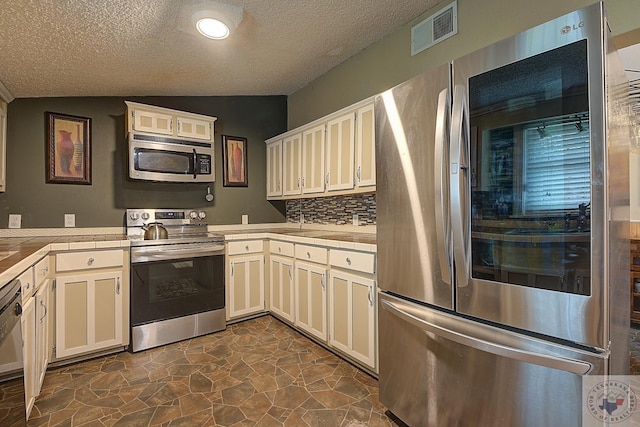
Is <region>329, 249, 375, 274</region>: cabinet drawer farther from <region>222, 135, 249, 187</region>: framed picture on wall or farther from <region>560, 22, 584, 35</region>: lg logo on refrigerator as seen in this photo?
<region>222, 135, 249, 187</region>: framed picture on wall

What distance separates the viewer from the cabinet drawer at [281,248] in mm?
2954

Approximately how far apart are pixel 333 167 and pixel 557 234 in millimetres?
2002

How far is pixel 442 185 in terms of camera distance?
4.43 ft

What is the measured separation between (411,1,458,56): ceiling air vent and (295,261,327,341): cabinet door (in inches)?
72.9

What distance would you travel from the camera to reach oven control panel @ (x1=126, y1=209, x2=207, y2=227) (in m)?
3.13

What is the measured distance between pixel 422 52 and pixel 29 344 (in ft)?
10.0

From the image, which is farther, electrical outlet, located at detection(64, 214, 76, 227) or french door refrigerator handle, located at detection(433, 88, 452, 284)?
electrical outlet, located at detection(64, 214, 76, 227)

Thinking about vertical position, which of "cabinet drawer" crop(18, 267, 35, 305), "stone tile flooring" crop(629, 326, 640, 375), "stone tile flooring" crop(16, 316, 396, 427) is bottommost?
"stone tile flooring" crop(629, 326, 640, 375)

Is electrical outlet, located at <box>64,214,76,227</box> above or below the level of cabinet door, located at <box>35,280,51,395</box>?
above

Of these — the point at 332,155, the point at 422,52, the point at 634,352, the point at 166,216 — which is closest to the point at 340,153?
the point at 332,155

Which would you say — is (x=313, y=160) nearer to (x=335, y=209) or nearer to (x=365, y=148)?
(x=335, y=209)

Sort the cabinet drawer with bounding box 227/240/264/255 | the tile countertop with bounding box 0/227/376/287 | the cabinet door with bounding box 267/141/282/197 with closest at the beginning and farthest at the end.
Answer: the tile countertop with bounding box 0/227/376/287
the cabinet drawer with bounding box 227/240/264/255
the cabinet door with bounding box 267/141/282/197

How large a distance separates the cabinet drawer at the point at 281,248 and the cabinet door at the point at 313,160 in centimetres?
59

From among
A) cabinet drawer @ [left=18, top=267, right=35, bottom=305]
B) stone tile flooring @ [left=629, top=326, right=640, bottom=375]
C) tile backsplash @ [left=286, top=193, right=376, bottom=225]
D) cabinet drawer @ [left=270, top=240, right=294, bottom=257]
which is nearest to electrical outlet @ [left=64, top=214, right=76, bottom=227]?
cabinet drawer @ [left=18, top=267, right=35, bottom=305]
